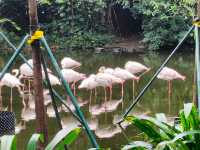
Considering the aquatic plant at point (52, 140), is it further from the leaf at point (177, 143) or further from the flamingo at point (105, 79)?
the flamingo at point (105, 79)

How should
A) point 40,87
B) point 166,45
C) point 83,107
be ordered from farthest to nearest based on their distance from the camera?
point 166,45 → point 83,107 → point 40,87

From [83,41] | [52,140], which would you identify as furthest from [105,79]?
[83,41]

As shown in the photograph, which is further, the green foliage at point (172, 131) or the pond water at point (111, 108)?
the pond water at point (111, 108)

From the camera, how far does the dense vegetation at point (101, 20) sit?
1494 cm

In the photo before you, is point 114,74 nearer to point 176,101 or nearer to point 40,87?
point 176,101

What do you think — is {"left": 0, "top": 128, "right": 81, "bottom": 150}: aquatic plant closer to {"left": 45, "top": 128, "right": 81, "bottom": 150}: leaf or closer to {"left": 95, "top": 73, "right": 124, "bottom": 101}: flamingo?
{"left": 45, "top": 128, "right": 81, "bottom": 150}: leaf

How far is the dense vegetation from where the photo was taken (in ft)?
49.0

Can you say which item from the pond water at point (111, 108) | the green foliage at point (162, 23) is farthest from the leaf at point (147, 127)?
the green foliage at point (162, 23)

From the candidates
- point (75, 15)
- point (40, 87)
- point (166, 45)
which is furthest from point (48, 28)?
point (40, 87)

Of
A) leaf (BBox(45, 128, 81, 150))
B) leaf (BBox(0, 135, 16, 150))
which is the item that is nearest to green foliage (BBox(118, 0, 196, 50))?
leaf (BBox(45, 128, 81, 150))

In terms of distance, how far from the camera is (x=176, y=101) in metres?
7.17

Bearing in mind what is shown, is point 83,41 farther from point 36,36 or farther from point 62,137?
point 62,137

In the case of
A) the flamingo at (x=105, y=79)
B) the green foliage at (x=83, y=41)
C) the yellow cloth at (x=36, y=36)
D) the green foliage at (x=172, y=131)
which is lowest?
the green foliage at (x=83, y=41)

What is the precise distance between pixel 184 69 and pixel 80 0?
6309 millimetres
